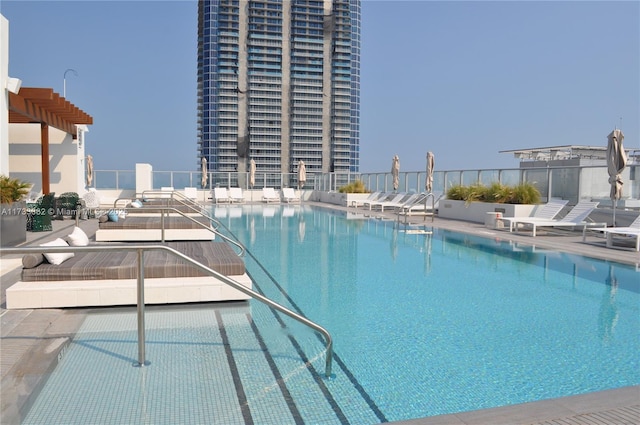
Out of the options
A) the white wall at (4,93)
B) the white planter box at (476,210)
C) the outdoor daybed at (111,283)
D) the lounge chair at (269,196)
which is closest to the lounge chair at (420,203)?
the white planter box at (476,210)

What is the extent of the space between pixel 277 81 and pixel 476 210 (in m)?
44.9

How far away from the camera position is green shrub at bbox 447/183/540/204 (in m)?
13.1

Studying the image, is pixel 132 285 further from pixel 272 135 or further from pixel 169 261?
pixel 272 135

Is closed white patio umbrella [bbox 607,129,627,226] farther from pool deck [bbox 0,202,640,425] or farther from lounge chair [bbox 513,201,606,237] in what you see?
pool deck [bbox 0,202,640,425]

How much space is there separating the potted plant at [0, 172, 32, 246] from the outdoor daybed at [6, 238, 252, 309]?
3036mm

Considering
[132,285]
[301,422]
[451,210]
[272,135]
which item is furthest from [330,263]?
[272,135]

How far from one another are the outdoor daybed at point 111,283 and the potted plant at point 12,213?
3.04 metres

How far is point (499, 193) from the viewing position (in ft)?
45.2

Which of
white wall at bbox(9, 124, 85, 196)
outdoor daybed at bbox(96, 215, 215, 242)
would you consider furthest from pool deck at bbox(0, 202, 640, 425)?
white wall at bbox(9, 124, 85, 196)

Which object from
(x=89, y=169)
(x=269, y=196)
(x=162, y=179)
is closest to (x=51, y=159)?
(x=89, y=169)

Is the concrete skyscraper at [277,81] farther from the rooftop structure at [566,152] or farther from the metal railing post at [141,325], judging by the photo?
the metal railing post at [141,325]

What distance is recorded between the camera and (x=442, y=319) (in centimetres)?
493

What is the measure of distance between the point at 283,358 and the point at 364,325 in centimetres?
120

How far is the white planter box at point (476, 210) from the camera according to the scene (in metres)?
12.7
